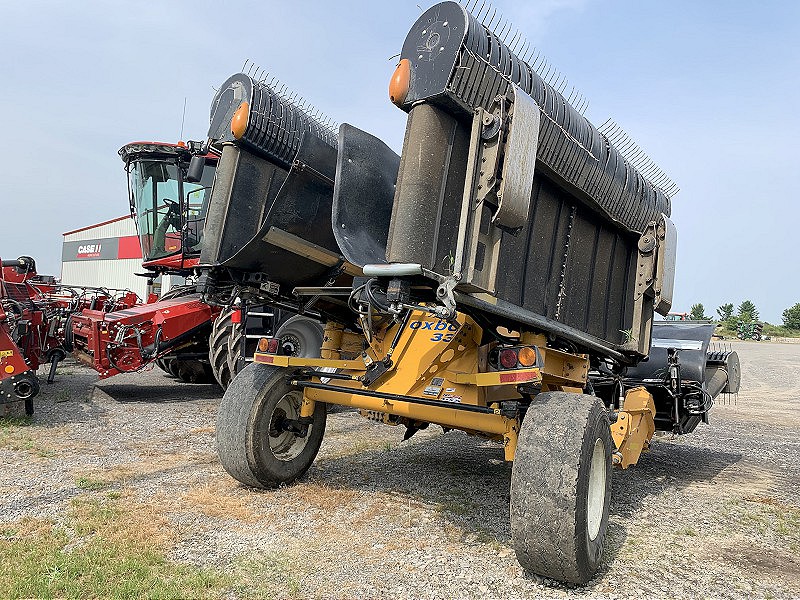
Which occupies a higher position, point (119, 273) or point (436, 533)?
point (119, 273)

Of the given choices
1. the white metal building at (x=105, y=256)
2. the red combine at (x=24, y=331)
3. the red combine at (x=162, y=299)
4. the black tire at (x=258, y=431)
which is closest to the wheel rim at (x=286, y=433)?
the black tire at (x=258, y=431)

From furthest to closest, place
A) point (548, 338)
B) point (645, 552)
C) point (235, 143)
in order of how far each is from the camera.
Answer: point (235, 143), point (548, 338), point (645, 552)

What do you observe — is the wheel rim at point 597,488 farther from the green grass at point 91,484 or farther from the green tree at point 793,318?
the green tree at point 793,318

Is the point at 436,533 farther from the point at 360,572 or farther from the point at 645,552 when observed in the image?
the point at 645,552

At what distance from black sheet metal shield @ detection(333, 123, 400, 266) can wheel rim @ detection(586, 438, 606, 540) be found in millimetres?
1667

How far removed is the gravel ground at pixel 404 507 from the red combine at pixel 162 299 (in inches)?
37.0

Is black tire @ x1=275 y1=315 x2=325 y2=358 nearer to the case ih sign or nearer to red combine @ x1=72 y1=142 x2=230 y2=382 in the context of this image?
red combine @ x1=72 y1=142 x2=230 y2=382

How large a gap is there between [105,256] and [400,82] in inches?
1572

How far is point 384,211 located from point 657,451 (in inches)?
192

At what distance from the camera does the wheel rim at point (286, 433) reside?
462 cm

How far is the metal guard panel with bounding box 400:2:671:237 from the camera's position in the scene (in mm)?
2984

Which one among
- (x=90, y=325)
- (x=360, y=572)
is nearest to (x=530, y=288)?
(x=360, y=572)

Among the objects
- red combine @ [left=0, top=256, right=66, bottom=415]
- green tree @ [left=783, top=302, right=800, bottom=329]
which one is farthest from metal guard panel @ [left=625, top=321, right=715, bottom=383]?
green tree @ [left=783, top=302, right=800, bottom=329]

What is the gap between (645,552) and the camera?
12.3 feet
